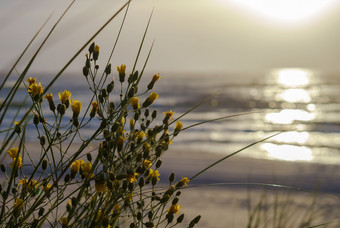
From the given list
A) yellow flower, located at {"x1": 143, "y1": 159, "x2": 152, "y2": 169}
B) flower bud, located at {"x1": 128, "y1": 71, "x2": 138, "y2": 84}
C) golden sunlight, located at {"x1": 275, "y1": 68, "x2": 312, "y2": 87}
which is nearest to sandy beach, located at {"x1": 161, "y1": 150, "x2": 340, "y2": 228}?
yellow flower, located at {"x1": 143, "y1": 159, "x2": 152, "y2": 169}

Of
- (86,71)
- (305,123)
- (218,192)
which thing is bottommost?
(218,192)

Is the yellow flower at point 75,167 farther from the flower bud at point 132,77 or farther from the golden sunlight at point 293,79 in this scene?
the golden sunlight at point 293,79

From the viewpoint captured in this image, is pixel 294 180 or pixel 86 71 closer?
pixel 86 71

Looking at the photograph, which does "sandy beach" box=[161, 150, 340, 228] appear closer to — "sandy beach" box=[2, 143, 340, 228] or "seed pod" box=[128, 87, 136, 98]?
"sandy beach" box=[2, 143, 340, 228]

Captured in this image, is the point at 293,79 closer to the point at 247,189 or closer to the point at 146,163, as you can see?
the point at 247,189

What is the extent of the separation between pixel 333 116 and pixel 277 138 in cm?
374

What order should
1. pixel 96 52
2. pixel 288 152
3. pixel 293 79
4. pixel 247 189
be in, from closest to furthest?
pixel 96 52 < pixel 247 189 < pixel 288 152 < pixel 293 79

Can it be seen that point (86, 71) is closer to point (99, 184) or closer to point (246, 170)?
point (99, 184)

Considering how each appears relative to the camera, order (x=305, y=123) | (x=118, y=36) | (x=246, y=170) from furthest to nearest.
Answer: (x=305, y=123), (x=246, y=170), (x=118, y=36)

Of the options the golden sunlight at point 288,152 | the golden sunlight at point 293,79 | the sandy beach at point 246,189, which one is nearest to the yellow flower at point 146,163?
the sandy beach at point 246,189

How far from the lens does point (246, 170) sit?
4477 mm

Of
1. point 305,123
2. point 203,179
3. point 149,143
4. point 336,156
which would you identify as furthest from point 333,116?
point 149,143

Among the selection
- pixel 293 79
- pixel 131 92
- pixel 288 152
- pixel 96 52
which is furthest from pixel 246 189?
pixel 293 79

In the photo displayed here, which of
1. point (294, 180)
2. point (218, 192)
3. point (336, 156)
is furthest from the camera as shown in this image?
point (336, 156)
